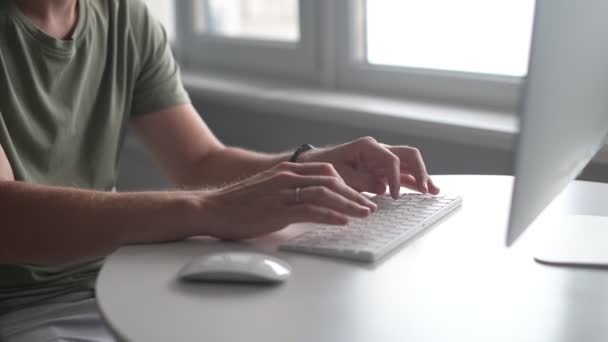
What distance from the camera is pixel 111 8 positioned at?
145 centimetres

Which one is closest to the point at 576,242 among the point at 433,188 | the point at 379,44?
the point at 433,188

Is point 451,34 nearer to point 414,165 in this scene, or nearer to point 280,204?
point 414,165

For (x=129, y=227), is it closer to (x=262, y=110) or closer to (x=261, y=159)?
(x=261, y=159)

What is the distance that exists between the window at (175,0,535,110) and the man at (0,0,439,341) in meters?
0.63

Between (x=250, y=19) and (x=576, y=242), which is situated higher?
(x=250, y=19)

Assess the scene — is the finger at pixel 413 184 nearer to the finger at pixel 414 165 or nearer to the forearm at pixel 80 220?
the finger at pixel 414 165

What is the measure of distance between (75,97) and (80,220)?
1.31ft

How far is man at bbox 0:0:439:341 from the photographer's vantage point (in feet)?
3.29

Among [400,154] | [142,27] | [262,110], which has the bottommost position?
[262,110]

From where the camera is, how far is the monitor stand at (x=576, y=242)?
3.07ft

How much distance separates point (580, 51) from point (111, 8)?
942mm

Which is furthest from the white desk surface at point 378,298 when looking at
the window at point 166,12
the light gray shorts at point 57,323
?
the window at point 166,12

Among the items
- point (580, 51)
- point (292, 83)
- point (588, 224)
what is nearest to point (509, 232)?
point (580, 51)

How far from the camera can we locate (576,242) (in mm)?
992
